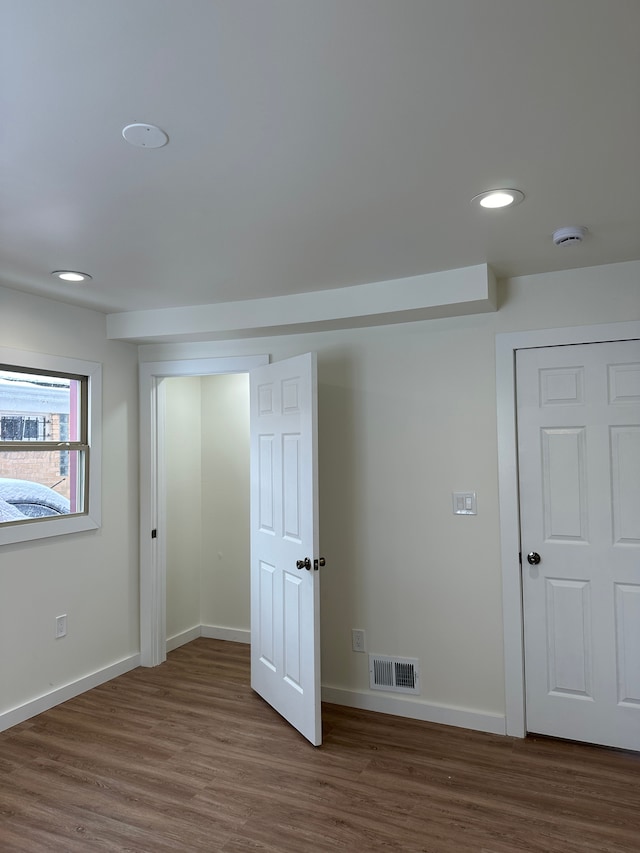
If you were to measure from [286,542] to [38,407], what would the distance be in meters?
1.69

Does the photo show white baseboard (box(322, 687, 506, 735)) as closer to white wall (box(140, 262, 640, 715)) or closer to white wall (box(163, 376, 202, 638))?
white wall (box(140, 262, 640, 715))

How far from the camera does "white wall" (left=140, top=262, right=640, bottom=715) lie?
314 cm

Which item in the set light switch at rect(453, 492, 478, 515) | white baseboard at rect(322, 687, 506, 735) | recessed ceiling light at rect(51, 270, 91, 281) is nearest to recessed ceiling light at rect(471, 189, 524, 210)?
light switch at rect(453, 492, 478, 515)

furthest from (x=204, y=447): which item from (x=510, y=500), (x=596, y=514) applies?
(x=596, y=514)

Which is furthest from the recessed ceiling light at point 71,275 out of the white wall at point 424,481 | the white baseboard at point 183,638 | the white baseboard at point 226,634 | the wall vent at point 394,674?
the white baseboard at point 226,634

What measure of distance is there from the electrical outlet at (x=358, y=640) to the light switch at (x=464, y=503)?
0.93 metres

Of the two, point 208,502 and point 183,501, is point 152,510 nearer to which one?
point 183,501

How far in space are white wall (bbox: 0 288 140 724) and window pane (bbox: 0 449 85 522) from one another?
0.59ft

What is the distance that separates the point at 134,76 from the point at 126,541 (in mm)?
3278

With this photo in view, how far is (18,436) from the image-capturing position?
3352 millimetres

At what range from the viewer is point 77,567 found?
12.1 ft

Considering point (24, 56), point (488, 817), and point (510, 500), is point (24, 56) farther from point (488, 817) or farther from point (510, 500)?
point (488, 817)

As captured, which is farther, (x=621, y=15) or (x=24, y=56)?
(x=24, y=56)

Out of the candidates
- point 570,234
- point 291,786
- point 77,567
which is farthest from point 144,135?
point 77,567
